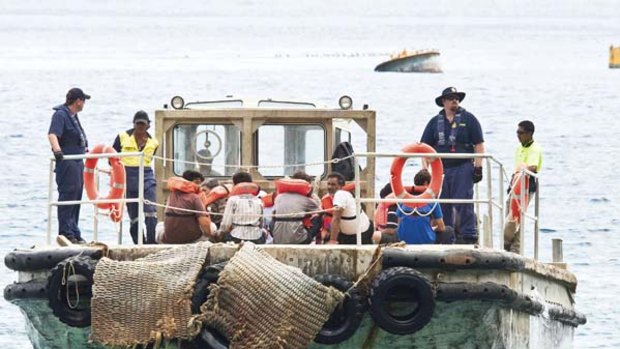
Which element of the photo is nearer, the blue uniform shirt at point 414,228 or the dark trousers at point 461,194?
the blue uniform shirt at point 414,228

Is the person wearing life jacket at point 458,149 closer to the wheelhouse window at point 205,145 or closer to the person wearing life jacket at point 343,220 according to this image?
the person wearing life jacket at point 343,220

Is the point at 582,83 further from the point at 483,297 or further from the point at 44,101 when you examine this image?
the point at 483,297

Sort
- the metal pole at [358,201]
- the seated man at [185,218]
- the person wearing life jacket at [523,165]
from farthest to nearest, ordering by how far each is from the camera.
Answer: the person wearing life jacket at [523,165] → the seated man at [185,218] → the metal pole at [358,201]

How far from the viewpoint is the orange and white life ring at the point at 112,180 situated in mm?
16487

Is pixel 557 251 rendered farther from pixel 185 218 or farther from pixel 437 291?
pixel 185 218

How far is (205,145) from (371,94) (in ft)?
162

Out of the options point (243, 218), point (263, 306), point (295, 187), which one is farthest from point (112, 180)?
point (263, 306)

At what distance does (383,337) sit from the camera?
1500cm

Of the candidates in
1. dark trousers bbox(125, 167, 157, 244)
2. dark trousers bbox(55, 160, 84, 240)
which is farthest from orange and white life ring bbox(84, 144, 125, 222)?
dark trousers bbox(125, 167, 157, 244)

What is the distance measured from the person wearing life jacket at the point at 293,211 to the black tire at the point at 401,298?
58.5 inches

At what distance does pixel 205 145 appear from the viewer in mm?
18453

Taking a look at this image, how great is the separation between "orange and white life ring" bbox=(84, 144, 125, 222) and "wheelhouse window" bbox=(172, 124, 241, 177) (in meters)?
1.42

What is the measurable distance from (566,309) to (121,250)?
5.45m

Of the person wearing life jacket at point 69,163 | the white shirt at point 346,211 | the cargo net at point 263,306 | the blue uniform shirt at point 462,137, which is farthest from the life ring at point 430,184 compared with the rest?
the person wearing life jacket at point 69,163
